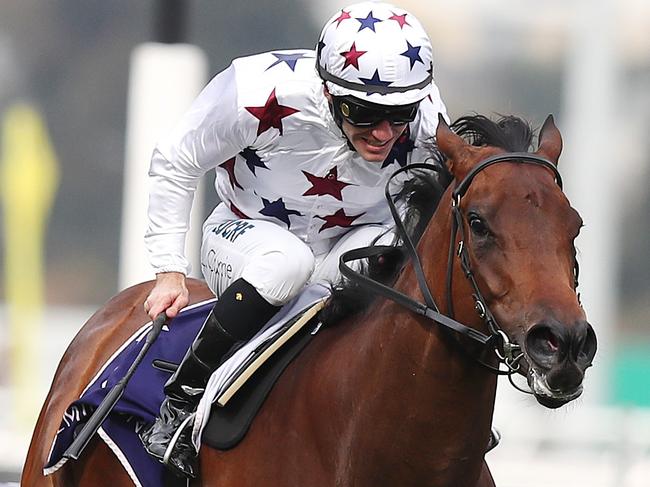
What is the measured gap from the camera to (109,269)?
14438mm

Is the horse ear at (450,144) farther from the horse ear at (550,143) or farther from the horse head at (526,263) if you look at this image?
the horse ear at (550,143)

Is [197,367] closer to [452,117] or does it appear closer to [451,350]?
[451,350]

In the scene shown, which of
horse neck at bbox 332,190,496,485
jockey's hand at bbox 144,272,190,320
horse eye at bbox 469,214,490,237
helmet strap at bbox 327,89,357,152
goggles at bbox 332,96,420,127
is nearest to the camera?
horse eye at bbox 469,214,490,237

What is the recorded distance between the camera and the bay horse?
9.62 ft

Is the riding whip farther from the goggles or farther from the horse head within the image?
the horse head

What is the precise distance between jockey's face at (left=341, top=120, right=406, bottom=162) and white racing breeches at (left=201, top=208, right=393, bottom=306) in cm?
24

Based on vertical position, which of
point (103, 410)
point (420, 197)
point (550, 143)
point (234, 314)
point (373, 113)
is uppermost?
point (550, 143)

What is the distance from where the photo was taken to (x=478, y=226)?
3078 millimetres

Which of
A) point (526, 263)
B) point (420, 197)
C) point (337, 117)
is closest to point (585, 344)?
point (526, 263)

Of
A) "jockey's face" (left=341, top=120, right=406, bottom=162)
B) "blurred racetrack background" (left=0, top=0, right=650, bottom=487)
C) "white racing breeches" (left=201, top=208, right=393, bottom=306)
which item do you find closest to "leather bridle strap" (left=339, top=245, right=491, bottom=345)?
"white racing breeches" (left=201, top=208, right=393, bottom=306)

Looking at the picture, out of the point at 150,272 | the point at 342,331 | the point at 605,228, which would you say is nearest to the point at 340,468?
the point at 342,331

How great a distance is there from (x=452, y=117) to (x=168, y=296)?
804 centimetres

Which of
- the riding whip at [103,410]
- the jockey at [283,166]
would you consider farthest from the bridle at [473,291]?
the riding whip at [103,410]

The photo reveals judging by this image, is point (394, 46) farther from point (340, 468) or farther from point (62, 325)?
point (62, 325)
